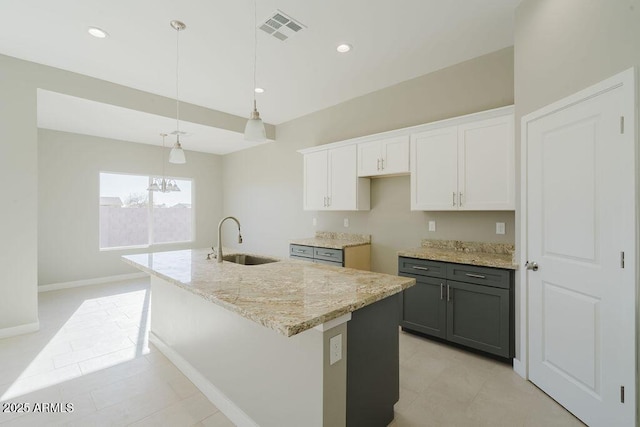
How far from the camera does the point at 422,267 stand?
9.89 ft

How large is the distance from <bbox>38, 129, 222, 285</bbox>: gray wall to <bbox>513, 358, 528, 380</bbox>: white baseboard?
6418 millimetres

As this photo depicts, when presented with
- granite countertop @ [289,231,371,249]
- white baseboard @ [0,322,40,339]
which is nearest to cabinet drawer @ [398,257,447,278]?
granite countertop @ [289,231,371,249]

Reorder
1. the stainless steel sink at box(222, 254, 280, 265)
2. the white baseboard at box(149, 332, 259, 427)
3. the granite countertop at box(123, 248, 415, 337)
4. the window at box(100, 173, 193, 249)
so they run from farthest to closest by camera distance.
A: 1. the window at box(100, 173, 193, 249)
2. the stainless steel sink at box(222, 254, 280, 265)
3. the white baseboard at box(149, 332, 259, 427)
4. the granite countertop at box(123, 248, 415, 337)

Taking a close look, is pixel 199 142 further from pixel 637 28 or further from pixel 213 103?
pixel 637 28

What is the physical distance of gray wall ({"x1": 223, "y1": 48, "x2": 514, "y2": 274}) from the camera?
123 inches

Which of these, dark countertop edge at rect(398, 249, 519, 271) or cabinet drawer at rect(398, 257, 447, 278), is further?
cabinet drawer at rect(398, 257, 447, 278)

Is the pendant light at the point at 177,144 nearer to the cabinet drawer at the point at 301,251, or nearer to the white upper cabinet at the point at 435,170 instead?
the cabinet drawer at the point at 301,251

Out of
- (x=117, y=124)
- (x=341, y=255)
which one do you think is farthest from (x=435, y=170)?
(x=117, y=124)

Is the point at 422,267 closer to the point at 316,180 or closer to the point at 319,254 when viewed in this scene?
the point at 319,254

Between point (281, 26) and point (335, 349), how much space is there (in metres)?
2.72

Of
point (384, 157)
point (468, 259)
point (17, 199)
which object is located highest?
point (384, 157)

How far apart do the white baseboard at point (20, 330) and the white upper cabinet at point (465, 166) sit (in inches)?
181

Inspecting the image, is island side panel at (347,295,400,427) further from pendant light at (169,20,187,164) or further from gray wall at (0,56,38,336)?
gray wall at (0,56,38,336)

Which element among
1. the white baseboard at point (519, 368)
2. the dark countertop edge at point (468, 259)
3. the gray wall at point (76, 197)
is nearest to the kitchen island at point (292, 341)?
the dark countertop edge at point (468, 259)
